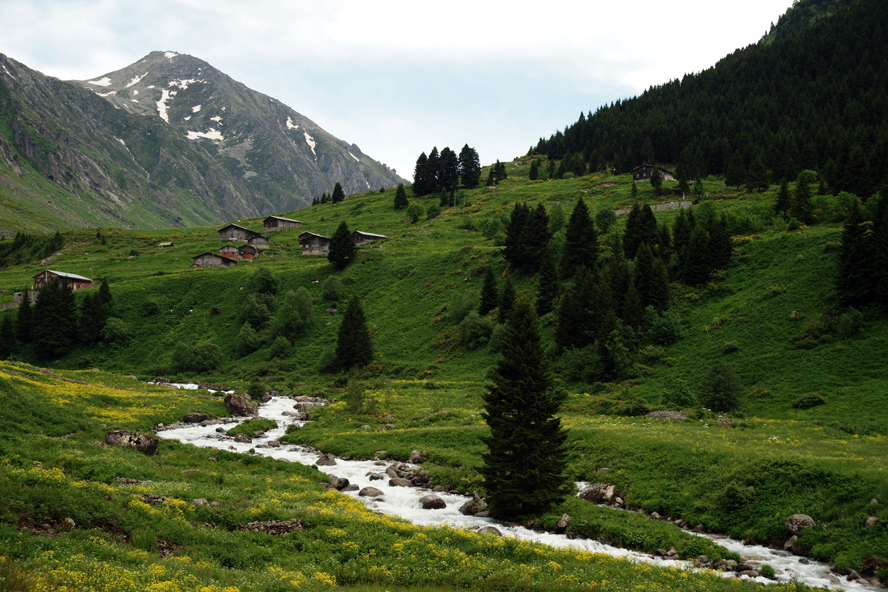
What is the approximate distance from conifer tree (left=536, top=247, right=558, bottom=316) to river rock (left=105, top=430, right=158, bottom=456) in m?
60.1

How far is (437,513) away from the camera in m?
29.9

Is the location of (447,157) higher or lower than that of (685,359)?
higher

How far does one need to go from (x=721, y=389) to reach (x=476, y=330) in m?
40.7

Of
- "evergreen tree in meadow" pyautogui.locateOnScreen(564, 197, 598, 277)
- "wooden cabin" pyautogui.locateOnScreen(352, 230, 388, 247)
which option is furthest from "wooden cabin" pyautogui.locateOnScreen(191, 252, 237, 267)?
"evergreen tree in meadow" pyautogui.locateOnScreen(564, 197, 598, 277)

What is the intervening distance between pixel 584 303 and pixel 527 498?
44.6m

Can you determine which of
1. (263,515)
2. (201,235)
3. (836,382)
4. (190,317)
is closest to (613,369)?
(836,382)

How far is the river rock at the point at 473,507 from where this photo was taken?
29.8 metres

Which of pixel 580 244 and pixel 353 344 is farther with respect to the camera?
pixel 580 244

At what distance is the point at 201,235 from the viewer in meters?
178

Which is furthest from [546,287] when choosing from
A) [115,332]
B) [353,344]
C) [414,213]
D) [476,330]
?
[115,332]

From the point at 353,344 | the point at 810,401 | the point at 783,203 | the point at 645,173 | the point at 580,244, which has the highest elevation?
the point at 645,173

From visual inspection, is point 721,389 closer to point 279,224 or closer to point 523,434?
point 523,434

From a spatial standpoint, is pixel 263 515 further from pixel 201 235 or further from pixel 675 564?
pixel 201 235

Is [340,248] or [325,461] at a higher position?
[340,248]
